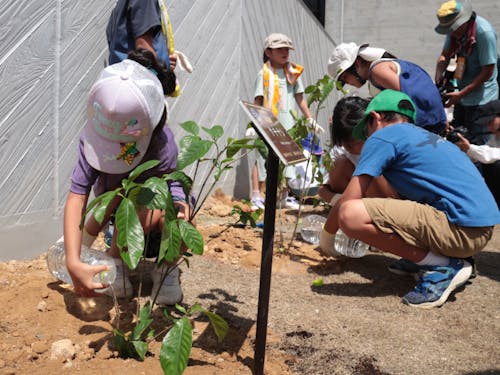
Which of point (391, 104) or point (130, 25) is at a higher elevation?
point (130, 25)

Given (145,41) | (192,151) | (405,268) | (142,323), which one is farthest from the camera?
(405,268)

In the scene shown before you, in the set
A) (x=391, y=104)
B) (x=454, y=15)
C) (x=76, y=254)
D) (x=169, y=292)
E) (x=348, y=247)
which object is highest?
(x=454, y=15)

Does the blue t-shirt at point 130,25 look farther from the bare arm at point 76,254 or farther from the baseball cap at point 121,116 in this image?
the bare arm at point 76,254

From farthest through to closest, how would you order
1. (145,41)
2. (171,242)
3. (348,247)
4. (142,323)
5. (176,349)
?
(348,247), (145,41), (142,323), (171,242), (176,349)

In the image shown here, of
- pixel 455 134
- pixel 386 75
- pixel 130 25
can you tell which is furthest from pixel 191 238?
pixel 455 134

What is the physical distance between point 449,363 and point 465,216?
0.73 meters

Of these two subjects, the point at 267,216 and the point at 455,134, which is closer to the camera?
the point at 267,216

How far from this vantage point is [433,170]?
7.57 feet

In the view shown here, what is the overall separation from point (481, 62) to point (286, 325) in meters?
2.43

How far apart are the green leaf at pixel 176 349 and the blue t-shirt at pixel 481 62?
116 inches

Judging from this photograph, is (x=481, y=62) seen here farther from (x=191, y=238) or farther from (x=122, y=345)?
(x=122, y=345)

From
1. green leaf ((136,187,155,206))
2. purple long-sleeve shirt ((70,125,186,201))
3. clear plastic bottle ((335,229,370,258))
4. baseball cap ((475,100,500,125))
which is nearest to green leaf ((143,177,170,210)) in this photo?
green leaf ((136,187,155,206))

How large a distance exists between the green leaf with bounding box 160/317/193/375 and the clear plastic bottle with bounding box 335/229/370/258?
5.42 feet

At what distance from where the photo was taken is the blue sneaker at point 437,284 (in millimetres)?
2324
